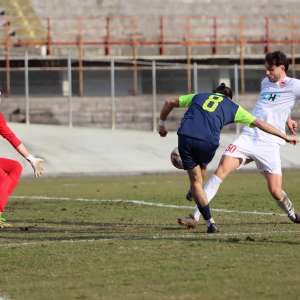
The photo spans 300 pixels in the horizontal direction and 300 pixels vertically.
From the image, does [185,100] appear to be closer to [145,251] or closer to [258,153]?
[258,153]

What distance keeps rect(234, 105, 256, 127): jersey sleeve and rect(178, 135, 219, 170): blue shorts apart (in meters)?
0.40

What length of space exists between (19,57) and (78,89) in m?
2.30

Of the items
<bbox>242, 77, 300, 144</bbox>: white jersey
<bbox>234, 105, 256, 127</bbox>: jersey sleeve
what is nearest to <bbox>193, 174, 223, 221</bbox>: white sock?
<bbox>242, 77, 300, 144</bbox>: white jersey

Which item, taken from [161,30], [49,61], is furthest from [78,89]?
[161,30]

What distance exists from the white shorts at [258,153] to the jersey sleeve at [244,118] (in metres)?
1.06

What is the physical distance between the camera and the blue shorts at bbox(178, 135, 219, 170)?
13.1m

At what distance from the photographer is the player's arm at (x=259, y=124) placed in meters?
12.8

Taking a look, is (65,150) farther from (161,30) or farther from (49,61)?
(161,30)

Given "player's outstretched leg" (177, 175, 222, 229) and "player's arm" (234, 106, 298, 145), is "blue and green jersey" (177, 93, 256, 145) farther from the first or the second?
"player's outstretched leg" (177, 175, 222, 229)

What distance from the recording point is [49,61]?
40.5 meters

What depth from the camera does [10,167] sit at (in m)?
14.6

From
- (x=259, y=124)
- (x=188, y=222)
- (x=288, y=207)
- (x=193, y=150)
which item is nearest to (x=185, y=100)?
(x=193, y=150)

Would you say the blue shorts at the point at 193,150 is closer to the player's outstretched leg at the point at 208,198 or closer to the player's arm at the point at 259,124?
the player's arm at the point at 259,124

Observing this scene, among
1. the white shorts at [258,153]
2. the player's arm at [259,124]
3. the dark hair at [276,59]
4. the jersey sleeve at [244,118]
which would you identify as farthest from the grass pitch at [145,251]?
the dark hair at [276,59]
